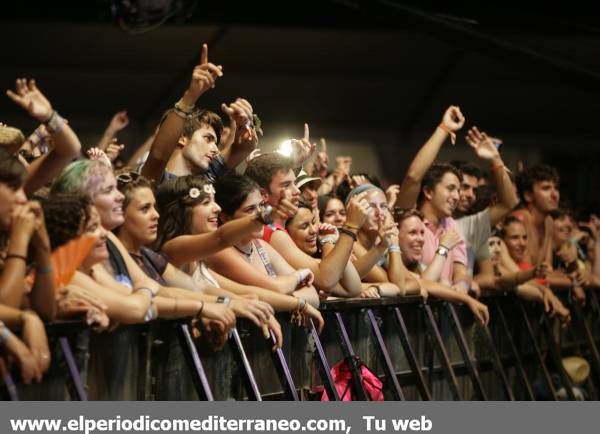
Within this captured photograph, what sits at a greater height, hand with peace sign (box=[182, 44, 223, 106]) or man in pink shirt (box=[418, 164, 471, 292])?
man in pink shirt (box=[418, 164, 471, 292])

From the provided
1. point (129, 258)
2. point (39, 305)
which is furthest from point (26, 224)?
point (129, 258)

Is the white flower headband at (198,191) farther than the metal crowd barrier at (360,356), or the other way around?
the white flower headband at (198,191)

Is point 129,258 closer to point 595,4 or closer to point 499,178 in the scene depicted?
point 499,178

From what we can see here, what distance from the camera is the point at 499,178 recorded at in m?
10.1

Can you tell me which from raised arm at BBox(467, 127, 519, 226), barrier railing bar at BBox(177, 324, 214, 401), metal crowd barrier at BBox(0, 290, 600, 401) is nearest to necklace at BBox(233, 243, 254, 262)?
metal crowd barrier at BBox(0, 290, 600, 401)

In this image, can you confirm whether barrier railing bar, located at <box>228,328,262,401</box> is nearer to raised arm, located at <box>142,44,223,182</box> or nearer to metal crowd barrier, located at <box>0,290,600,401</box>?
metal crowd barrier, located at <box>0,290,600,401</box>

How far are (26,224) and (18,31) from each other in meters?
12.1

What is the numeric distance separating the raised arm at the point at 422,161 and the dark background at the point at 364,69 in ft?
24.4

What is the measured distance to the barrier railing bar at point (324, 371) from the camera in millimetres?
7090

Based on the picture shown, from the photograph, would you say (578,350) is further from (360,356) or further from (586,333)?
(360,356)

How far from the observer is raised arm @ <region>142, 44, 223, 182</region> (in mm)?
7184

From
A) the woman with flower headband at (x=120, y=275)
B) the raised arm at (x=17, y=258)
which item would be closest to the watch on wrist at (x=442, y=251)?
the woman with flower headband at (x=120, y=275)

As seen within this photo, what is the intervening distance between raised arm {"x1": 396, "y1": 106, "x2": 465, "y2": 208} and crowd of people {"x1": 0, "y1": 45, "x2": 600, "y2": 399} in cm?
1

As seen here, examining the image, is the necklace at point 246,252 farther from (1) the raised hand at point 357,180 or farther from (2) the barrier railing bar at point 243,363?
(1) the raised hand at point 357,180
